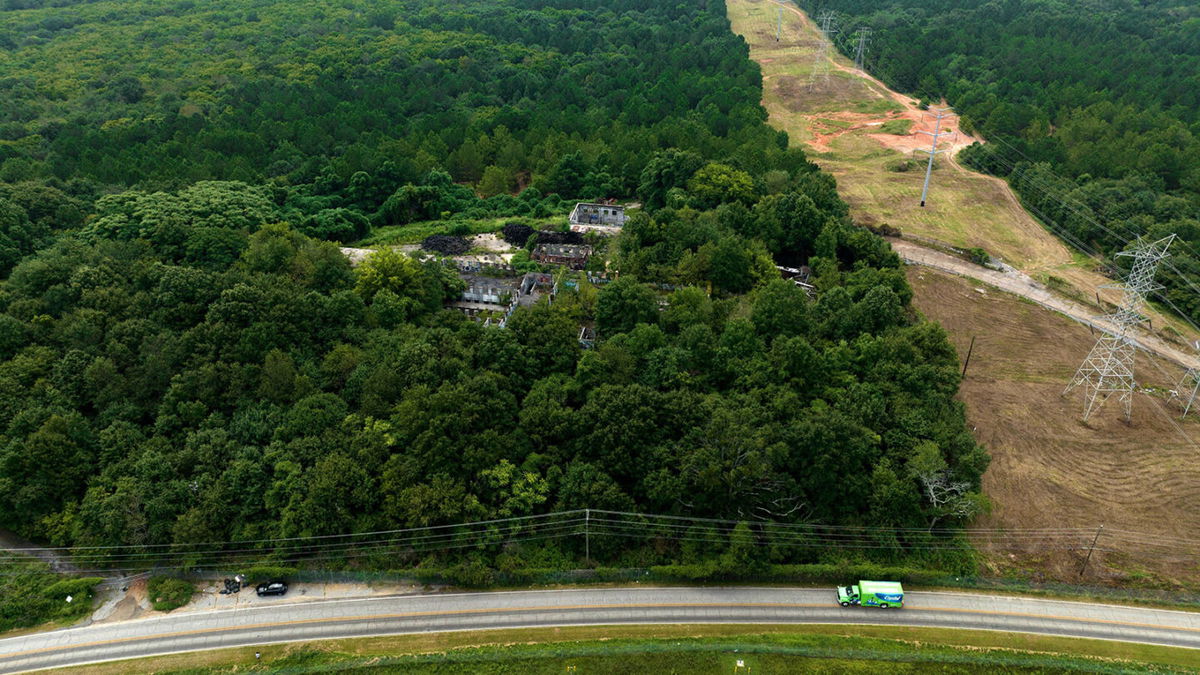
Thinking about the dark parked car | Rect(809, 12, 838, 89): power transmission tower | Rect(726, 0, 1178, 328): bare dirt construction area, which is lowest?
the dark parked car

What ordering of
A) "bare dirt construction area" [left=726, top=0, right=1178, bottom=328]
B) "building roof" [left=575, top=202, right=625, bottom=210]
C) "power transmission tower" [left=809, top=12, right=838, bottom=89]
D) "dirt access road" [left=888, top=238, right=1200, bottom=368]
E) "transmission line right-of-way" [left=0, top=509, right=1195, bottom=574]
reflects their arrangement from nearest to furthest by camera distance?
"transmission line right-of-way" [left=0, top=509, right=1195, bottom=574] < "dirt access road" [left=888, top=238, right=1200, bottom=368] < "building roof" [left=575, top=202, right=625, bottom=210] < "bare dirt construction area" [left=726, top=0, right=1178, bottom=328] < "power transmission tower" [left=809, top=12, right=838, bottom=89]

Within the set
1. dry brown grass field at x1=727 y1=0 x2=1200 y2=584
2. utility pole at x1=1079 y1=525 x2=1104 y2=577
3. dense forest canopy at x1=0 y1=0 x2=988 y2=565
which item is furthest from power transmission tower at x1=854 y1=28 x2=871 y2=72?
utility pole at x1=1079 y1=525 x2=1104 y2=577

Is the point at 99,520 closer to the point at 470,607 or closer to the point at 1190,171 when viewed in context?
the point at 470,607

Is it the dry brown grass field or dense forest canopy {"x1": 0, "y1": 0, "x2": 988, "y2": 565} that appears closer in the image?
dense forest canopy {"x1": 0, "y1": 0, "x2": 988, "y2": 565}

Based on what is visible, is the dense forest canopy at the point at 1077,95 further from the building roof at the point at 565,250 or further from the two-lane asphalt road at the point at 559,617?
the building roof at the point at 565,250

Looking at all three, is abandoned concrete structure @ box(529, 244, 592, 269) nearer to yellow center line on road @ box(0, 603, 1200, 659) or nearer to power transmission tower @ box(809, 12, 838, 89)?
yellow center line on road @ box(0, 603, 1200, 659)

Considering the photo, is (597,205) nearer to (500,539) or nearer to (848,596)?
(500,539)

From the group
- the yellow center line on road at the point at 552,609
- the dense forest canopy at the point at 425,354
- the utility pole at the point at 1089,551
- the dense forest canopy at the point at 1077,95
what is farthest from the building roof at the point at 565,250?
the dense forest canopy at the point at 1077,95
